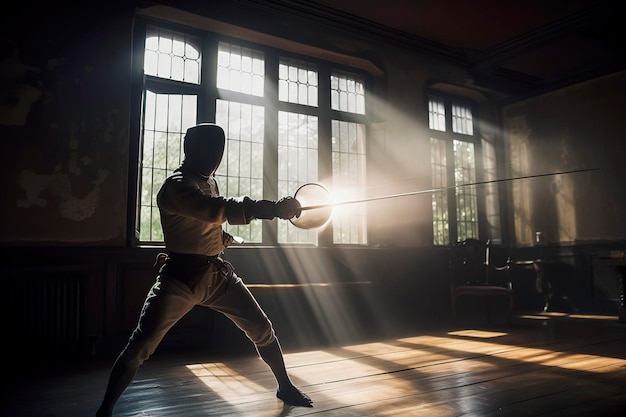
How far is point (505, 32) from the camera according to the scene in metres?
5.73

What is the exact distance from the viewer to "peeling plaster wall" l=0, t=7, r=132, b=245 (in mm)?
3908

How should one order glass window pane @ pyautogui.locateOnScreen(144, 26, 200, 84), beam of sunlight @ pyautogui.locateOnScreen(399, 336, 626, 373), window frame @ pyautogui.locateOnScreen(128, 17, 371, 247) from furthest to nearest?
glass window pane @ pyautogui.locateOnScreen(144, 26, 200, 84) → window frame @ pyautogui.locateOnScreen(128, 17, 371, 247) → beam of sunlight @ pyautogui.locateOnScreen(399, 336, 626, 373)

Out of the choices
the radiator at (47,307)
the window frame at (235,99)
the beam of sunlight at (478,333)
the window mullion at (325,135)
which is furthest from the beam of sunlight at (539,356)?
the radiator at (47,307)

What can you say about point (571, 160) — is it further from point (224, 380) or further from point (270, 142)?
point (224, 380)

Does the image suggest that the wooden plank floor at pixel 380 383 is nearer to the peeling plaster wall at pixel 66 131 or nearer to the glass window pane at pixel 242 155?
the peeling plaster wall at pixel 66 131

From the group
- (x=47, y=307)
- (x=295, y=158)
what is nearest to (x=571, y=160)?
(x=295, y=158)

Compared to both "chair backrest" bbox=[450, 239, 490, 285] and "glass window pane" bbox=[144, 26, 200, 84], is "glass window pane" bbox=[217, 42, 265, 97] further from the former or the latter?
"chair backrest" bbox=[450, 239, 490, 285]

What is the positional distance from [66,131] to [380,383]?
3.31 metres

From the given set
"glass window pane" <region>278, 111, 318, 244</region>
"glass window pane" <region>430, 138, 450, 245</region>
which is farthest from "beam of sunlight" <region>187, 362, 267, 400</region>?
"glass window pane" <region>430, 138, 450, 245</region>

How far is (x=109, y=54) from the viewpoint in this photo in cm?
434

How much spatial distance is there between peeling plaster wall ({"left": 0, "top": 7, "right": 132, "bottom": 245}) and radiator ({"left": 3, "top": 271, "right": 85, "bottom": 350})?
13.0 inches

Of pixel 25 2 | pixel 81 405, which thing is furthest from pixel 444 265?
pixel 25 2

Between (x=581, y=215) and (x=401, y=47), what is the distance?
3.38 meters

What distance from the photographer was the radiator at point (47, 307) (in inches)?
146
